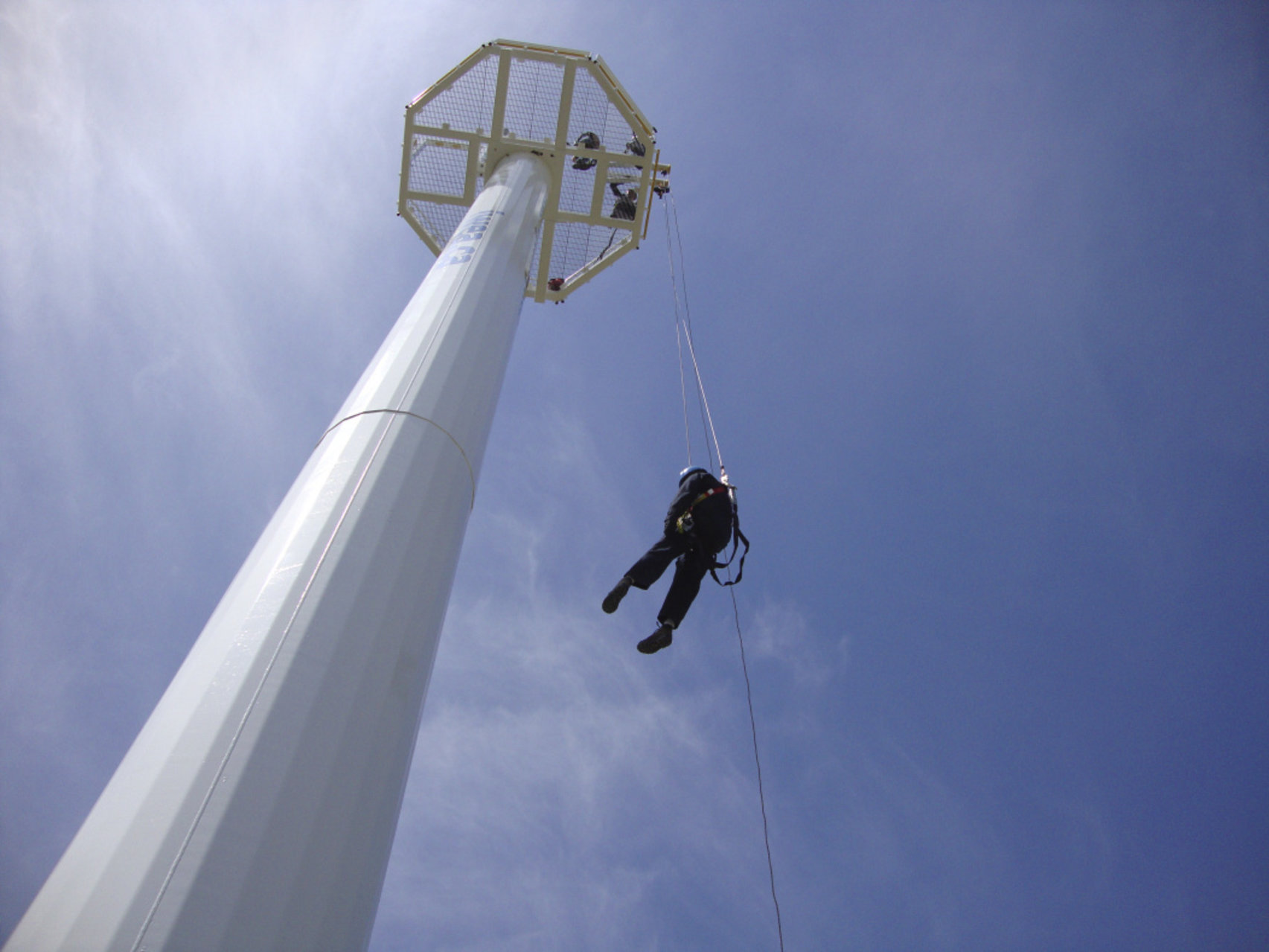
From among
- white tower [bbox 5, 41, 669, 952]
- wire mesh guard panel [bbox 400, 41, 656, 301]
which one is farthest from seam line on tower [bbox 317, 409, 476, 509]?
wire mesh guard panel [bbox 400, 41, 656, 301]

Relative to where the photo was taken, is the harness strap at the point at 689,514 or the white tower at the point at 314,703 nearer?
the white tower at the point at 314,703

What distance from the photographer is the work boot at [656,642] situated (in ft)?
23.0

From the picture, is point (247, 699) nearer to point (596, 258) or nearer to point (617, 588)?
point (617, 588)

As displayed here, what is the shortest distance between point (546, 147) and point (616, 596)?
5.72 m

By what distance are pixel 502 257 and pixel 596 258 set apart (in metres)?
4.94

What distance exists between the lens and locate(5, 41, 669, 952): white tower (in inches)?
88.0

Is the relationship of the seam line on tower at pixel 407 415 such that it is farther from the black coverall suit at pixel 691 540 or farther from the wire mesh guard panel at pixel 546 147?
the wire mesh guard panel at pixel 546 147

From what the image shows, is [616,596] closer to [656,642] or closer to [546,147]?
[656,642]

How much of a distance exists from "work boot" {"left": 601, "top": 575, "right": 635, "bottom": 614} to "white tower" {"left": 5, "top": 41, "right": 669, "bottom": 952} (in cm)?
251

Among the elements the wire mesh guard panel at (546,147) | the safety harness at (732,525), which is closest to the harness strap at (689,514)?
the safety harness at (732,525)

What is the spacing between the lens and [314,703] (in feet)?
9.11

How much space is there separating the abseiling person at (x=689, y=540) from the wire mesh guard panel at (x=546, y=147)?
3698mm

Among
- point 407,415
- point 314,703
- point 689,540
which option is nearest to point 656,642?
point 689,540

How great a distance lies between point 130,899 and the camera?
2152mm
